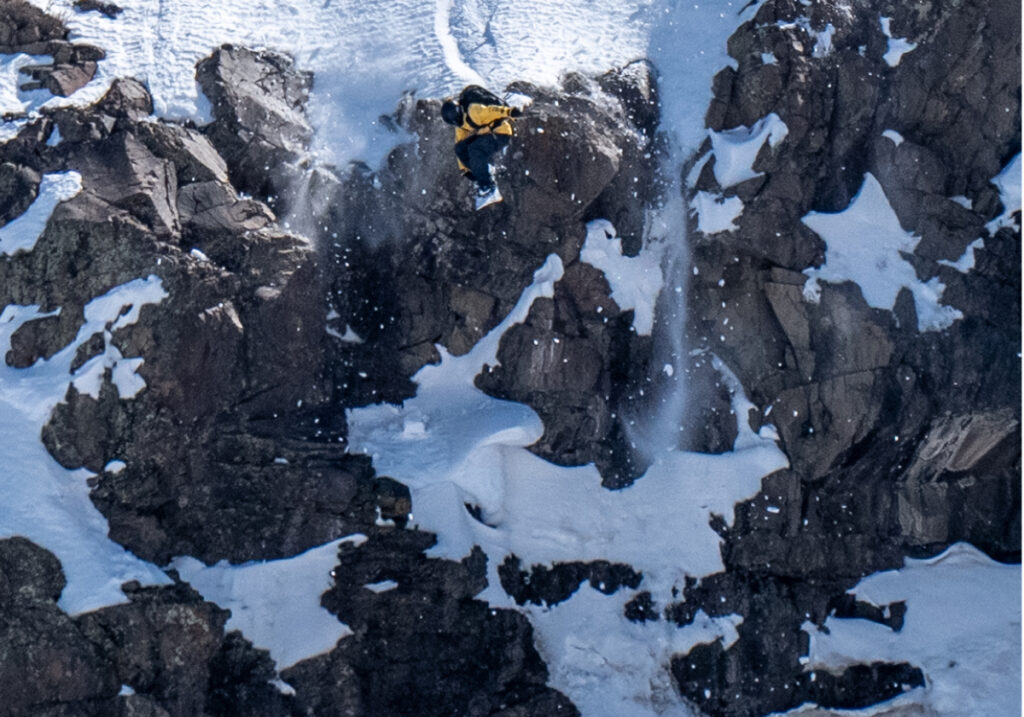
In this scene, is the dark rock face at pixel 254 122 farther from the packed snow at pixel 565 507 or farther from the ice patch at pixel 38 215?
the packed snow at pixel 565 507

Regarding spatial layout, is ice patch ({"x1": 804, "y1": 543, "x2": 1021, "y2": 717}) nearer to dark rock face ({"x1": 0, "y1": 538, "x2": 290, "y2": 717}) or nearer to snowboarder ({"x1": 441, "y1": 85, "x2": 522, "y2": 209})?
snowboarder ({"x1": 441, "y1": 85, "x2": 522, "y2": 209})

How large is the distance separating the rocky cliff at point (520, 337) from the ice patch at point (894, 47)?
0.08 m

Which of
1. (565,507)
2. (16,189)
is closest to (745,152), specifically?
(565,507)

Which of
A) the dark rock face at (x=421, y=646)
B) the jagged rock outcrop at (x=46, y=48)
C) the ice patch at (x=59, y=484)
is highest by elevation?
the jagged rock outcrop at (x=46, y=48)

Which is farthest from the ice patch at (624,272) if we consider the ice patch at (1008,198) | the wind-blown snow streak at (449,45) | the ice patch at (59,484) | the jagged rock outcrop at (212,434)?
the ice patch at (59,484)

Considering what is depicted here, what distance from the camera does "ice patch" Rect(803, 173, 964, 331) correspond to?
44.1ft

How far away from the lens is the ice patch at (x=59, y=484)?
11055 mm

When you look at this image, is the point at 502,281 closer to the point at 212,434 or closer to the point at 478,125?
the point at 478,125

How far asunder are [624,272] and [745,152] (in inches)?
82.7

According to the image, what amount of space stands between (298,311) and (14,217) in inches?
127

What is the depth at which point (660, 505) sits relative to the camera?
13.1 metres

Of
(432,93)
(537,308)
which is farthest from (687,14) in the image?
(537,308)

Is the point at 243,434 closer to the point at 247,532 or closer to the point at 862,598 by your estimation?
the point at 247,532

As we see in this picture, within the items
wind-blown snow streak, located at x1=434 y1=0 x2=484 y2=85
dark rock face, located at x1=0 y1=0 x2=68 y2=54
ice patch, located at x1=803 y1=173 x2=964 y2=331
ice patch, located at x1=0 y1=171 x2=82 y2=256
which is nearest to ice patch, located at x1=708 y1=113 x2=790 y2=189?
ice patch, located at x1=803 y1=173 x2=964 y2=331
